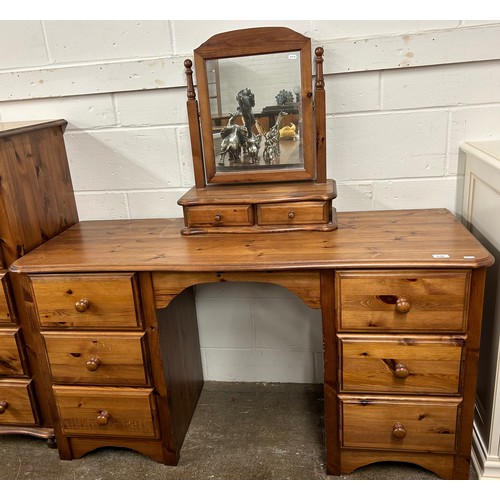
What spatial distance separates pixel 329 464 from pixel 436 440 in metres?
0.35

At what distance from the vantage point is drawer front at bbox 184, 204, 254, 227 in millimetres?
1589

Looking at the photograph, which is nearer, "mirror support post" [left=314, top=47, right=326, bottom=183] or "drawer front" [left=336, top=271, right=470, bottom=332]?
"drawer front" [left=336, top=271, right=470, bottom=332]

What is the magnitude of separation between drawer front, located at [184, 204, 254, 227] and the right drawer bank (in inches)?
16.0

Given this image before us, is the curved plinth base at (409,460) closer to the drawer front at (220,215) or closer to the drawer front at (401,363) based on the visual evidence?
the drawer front at (401,363)

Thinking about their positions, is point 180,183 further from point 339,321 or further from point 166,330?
point 339,321

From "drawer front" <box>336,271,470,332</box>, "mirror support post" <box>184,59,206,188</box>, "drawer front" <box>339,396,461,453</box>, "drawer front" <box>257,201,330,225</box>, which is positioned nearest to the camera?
"drawer front" <box>336,271,470,332</box>

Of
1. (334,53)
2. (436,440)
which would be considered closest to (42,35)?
(334,53)

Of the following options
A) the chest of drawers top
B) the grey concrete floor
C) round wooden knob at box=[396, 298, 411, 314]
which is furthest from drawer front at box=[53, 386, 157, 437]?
round wooden knob at box=[396, 298, 411, 314]

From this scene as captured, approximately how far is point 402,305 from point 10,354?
1.34 meters

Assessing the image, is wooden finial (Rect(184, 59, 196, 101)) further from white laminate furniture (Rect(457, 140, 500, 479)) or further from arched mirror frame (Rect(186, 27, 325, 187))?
white laminate furniture (Rect(457, 140, 500, 479))

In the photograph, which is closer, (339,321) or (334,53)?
(339,321)

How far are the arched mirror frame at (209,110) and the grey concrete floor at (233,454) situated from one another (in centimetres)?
92

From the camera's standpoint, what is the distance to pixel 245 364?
2.09 m

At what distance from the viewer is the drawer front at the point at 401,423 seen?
1423mm
